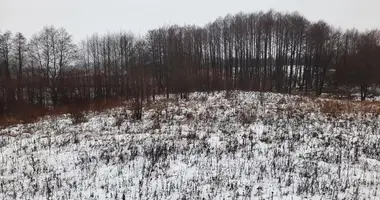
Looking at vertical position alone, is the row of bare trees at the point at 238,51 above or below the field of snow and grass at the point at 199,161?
above

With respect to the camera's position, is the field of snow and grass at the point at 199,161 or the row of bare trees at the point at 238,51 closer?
the field of snow and grass at the point at 199,161

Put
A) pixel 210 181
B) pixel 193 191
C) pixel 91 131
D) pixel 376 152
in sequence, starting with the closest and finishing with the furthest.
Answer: pixel 193 191
pixel 210 181
pixel 376 152
pixel 91 131

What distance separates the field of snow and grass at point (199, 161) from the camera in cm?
544

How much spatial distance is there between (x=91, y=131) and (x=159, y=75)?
28.9m

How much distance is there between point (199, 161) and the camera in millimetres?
6969

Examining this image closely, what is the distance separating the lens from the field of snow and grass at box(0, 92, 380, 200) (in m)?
5.44

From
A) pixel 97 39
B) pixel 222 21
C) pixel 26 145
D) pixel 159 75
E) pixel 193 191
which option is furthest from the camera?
pixel 97 39

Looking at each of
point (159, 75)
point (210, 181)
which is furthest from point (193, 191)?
point (159, 75)

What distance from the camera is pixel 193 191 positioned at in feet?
17.6

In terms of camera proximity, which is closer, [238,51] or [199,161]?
[199,161]

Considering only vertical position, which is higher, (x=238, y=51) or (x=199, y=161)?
(x=238, y=51)

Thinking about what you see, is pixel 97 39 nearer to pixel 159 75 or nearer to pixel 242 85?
pixel 159 75

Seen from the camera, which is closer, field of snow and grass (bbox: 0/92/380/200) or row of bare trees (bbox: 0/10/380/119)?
field of snow and grass (bbox: 0/92/380/200)

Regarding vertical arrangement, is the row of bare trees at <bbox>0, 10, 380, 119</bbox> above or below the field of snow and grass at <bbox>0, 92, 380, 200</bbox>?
above
